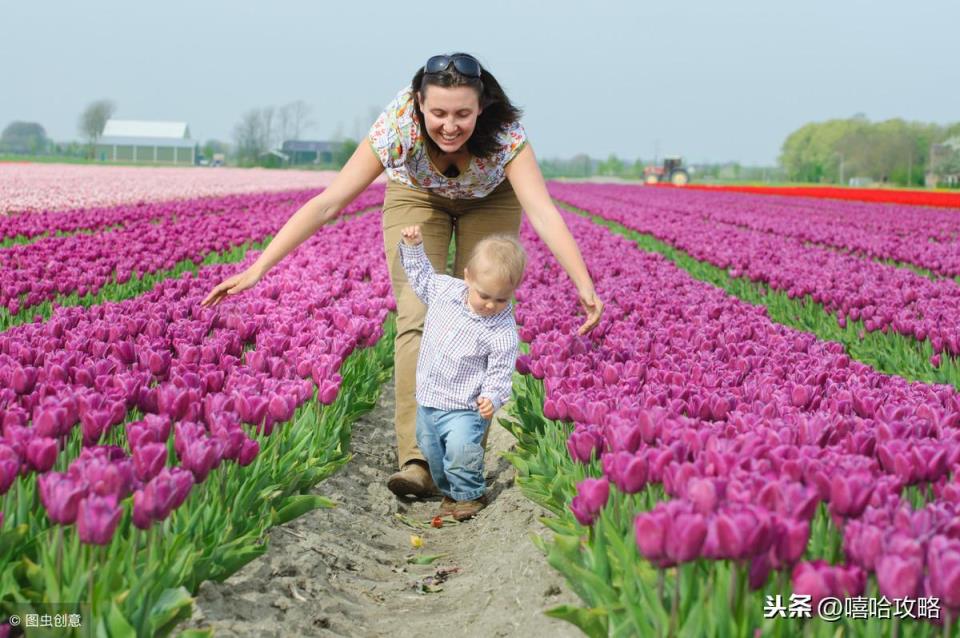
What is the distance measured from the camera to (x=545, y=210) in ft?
14.1

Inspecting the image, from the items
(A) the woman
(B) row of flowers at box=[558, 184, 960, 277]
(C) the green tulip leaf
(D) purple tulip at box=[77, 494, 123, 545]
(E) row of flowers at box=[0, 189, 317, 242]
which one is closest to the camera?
(D) purple tulip at box=[77, 494, 123, 545]

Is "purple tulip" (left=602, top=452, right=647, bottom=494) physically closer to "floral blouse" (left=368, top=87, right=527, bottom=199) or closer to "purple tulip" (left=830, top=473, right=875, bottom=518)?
"purple tulip" (left=830, top=473, right=875, bottom=518)

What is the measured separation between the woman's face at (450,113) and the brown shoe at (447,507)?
1.59m

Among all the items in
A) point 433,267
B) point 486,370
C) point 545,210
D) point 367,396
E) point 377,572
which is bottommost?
point 377,572

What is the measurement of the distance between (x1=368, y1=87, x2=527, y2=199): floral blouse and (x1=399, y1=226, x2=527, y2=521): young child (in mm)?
348

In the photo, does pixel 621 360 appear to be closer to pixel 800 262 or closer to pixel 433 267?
pixel 433 267

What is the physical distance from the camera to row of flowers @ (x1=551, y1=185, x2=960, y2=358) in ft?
20.2

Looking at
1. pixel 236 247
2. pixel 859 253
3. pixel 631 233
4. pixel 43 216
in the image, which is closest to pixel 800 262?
pixel 859 253

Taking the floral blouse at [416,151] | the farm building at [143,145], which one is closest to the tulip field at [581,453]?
the floral blouse at [416,151]

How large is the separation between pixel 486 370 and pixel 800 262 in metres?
7.11

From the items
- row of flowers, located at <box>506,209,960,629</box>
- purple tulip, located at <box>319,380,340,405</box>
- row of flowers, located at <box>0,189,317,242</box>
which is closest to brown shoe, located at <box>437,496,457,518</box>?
row of flowers, located at <box>506,209,960,629</box>

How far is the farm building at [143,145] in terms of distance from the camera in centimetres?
10675

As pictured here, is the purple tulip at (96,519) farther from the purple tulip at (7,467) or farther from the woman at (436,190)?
the woman at (436,190)

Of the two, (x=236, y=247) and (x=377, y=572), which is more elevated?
(x=236, y=247)
